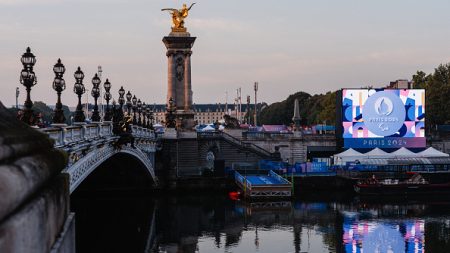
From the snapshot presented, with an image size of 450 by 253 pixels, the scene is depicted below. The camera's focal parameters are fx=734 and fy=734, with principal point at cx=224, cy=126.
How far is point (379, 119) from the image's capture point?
3371 inches

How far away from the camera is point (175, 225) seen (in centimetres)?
5850

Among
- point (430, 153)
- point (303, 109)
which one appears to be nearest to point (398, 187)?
point (430, 153)

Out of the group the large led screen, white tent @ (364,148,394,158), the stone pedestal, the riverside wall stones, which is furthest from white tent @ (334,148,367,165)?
the riverside wall stones

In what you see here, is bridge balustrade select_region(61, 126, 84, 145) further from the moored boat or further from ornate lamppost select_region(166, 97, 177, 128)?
ornate lamppost select_region(166, 97, 177, 128)

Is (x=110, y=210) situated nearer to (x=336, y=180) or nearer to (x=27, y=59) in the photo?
(x=336, y=180)

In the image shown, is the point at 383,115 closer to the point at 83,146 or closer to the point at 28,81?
the point at 83,146

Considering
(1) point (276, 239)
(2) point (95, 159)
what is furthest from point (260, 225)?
(2) point (95, 159)

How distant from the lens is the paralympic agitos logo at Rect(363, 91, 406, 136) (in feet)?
281

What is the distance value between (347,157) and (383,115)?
7027mm

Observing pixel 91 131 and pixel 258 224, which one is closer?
pixel 91 131

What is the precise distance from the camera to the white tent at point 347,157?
274 feet

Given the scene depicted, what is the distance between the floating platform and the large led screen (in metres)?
13.2

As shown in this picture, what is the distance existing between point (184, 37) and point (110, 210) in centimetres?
2978

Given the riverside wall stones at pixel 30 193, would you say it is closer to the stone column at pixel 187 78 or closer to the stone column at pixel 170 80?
the stone column at pixel 170 80
